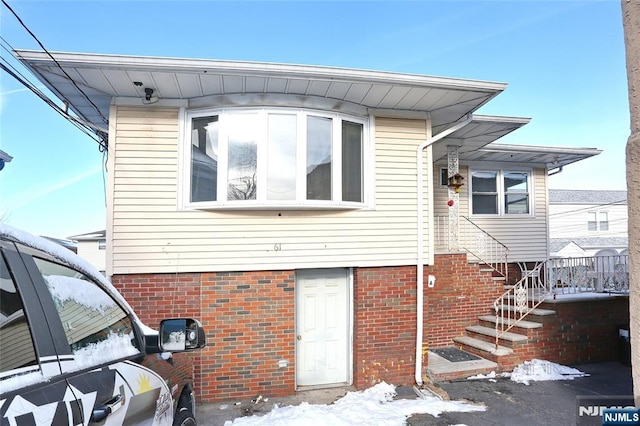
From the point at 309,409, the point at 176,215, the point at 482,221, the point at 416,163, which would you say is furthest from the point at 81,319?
the point at 482,221

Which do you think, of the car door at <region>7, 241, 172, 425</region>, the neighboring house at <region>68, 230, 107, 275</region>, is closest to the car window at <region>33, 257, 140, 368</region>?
the car door at <region>7, 241, 172, 425</region>

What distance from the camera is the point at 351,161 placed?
5781 millimetres

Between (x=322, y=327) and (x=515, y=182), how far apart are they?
683 centimetres

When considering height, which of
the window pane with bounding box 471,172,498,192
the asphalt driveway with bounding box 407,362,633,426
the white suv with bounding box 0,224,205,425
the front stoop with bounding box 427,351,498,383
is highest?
the window pane with bounding box 471,172,498,192

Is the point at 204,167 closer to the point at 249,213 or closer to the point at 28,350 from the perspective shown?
the point at 249,213

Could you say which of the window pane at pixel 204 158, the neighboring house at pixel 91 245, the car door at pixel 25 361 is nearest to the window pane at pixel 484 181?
the window pane at pixel 204 158

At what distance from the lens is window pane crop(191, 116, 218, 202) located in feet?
17.5

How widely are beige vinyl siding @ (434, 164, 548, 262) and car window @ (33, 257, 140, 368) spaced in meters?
7.91

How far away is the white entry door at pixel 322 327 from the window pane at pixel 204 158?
77.6 inches

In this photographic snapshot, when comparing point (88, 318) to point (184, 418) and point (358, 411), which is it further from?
point (358, 411)

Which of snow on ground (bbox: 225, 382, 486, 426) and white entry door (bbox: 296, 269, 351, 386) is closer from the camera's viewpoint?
snow on ground (bbox: 225, 382, 486, 426)

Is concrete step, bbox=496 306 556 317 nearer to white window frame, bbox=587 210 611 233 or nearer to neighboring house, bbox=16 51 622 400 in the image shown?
neighboring house, bbox=16 51 622 400

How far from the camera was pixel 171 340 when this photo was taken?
92.9 inches

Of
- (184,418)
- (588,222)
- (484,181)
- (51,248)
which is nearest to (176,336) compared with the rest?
(184,418)
